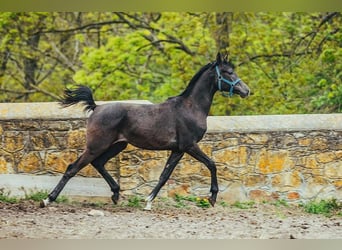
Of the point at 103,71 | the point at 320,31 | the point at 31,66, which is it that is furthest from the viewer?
the point at 31,66

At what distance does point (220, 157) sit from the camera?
6625 millimetres

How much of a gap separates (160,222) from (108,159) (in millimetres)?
688

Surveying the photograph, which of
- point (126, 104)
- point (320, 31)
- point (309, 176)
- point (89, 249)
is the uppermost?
point (320, 31)

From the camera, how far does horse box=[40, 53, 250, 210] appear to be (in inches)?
247

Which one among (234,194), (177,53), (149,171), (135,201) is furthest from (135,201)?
(177,53)

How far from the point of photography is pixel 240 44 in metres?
8.77

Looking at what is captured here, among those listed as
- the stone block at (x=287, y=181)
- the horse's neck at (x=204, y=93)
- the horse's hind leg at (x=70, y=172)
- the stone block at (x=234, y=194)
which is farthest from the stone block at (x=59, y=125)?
the stone block at (x=287, y=181)

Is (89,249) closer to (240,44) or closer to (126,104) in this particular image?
(126,104)

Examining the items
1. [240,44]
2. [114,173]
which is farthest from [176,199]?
[240,44]

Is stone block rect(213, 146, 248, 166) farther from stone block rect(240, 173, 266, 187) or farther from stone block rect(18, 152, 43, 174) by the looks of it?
stone block rect(18, 152, 43, 174)

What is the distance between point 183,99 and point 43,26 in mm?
3631

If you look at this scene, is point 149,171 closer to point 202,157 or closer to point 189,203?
point 189,203

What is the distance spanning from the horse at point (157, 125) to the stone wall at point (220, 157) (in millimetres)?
240

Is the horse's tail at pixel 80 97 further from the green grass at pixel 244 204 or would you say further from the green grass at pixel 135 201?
the green grass at pixel 244 204
